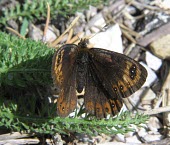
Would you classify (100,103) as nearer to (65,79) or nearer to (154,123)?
(65,79)

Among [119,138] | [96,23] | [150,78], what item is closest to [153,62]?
[150,78]

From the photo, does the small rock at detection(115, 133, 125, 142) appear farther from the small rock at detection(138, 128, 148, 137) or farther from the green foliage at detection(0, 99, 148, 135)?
the green foliage at detection(0, 99, 148, 135)

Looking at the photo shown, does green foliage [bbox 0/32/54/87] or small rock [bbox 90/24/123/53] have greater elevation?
small rock [bbox 90/24/123/53]

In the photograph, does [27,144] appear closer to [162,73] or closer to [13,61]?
[13,61]

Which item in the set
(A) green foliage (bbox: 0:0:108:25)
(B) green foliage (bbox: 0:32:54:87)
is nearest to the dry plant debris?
(A) green foliage (bbox: 0:0:108:25)

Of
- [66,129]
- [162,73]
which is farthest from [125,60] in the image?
[162,73]

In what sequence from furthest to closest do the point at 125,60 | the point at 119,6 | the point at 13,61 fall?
1. the point at 119,6
2. the point at 13,61
3. the point at 125,60
